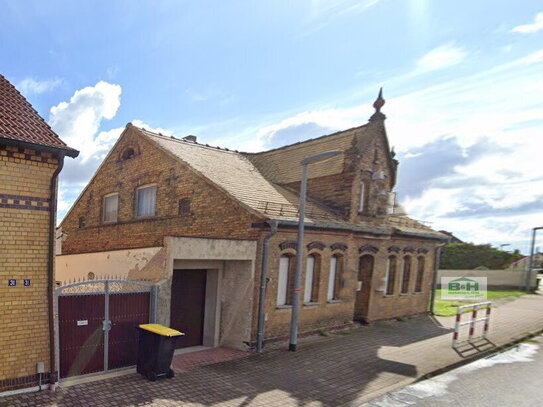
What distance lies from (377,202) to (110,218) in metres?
12.9

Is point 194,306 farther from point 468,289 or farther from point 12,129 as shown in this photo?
point 468,289

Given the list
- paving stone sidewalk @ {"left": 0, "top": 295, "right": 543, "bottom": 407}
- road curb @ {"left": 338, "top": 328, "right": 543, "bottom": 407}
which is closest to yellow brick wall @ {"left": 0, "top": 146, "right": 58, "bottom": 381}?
paving stone sidewalk @ {"left": 0, "top": 295, "right": 543, "bottom": 407}

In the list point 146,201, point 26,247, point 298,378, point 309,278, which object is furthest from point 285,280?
point 26,247

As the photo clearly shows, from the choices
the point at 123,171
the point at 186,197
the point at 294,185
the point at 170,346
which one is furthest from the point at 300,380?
the point at 123,171

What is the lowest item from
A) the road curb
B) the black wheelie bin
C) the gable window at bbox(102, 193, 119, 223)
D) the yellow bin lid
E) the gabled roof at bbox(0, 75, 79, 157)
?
the road curb

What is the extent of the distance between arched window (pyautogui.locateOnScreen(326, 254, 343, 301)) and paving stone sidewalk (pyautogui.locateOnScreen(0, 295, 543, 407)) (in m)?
1.53

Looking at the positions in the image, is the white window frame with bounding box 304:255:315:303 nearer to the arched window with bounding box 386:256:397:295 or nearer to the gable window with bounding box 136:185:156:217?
the arched window with bounding box 386:256:397:295

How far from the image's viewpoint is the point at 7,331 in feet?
23.3

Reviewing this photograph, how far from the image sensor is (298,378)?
29.8ft

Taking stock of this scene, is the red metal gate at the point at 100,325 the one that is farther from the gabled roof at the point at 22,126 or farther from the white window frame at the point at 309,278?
the white window frame at the point at 309,278

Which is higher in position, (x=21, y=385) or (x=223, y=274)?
(x=223, y=274)

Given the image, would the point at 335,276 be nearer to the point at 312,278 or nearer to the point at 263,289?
the point at 312,278

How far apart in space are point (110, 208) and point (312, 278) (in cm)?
1078

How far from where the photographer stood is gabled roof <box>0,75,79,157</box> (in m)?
7.20
